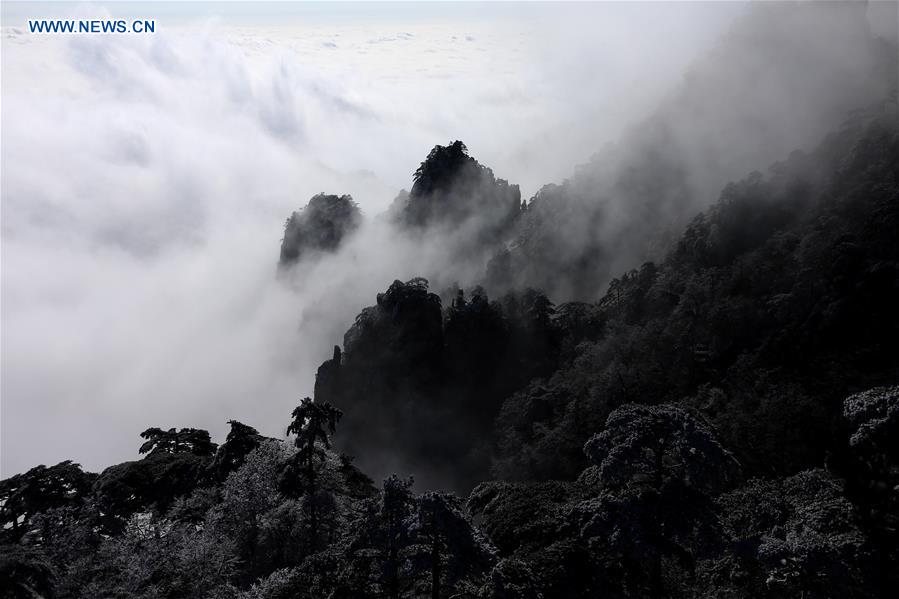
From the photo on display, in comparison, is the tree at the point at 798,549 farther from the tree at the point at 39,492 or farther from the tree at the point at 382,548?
the tree at the point at 39,492

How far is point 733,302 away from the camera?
91.5 metres

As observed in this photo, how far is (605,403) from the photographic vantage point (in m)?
89.0

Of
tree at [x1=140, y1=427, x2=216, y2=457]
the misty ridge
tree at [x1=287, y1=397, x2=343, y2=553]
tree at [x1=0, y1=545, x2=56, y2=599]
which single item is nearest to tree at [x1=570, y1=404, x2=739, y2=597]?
the misty ridge

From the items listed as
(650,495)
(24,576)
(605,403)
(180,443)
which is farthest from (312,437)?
(605,403)

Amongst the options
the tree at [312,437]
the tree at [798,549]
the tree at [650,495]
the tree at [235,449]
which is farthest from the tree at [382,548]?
the tree at [235,449]

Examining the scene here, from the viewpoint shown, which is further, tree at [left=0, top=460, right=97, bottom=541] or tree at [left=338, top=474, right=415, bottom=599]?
tree at [left=0, top=460, right=97, bottom=541]

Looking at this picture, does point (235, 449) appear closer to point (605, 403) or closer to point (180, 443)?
point (180, 443)

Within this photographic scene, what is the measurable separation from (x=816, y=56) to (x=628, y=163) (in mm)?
55008

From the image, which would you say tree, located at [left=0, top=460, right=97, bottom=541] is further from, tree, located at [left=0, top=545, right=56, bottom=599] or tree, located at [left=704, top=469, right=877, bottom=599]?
tree, located at [left=704, top=469, right=877, bottom=599]

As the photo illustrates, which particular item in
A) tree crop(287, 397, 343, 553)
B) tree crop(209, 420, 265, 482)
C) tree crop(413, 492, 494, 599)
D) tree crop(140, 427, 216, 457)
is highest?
tree crop(140, 427, 216, 457)

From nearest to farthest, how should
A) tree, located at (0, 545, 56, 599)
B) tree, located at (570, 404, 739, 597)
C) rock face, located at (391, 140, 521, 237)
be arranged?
1. tree, located at (570, 404, 739, 597)
2. tree, located at (0, 545, 56, 599)
3. rock face, located at (391, 140, 521, 237)

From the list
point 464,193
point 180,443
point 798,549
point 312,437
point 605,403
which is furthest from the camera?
point 464,193

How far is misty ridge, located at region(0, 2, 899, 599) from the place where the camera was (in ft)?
98.9

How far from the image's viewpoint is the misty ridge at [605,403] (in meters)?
30.2
